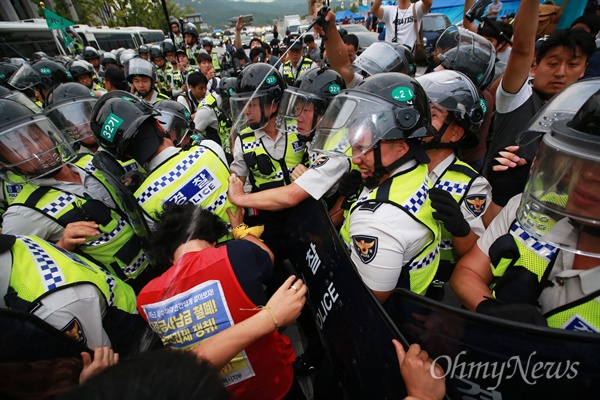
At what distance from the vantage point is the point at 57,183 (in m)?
2.04

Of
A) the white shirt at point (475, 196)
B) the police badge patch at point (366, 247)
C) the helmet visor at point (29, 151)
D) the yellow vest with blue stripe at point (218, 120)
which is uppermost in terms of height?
the helmet visor at point (29, 151)

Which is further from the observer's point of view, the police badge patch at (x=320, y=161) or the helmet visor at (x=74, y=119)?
the helmet visor at (x=74, y=119)

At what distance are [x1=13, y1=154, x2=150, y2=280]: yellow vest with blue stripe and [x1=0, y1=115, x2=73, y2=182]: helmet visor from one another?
0.37 feet

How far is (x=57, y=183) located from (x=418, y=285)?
2.33m

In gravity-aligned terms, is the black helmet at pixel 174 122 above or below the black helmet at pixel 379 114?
below

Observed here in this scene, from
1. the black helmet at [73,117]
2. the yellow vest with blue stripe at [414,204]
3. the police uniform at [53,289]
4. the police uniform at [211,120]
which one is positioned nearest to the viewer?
the police uniform at [53,289]

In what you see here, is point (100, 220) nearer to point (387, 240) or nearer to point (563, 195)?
point (387, 240)

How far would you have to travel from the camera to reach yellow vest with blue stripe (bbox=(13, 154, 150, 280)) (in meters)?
1.94

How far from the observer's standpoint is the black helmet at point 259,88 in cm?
275

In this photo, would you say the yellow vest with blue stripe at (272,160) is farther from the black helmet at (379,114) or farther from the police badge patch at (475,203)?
the police badge patch at (475,203)

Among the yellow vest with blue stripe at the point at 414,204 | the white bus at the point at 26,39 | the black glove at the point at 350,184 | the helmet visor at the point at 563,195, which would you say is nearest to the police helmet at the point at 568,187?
the helmet visor at the point at 563,195

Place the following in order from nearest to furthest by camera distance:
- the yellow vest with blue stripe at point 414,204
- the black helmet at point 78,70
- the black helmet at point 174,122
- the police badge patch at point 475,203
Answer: the yellow vest with blue stripe at point 414,204 < the police badge patch at point 475,203 < the black helmet at point 174,122 < the black helmet at point 78,70

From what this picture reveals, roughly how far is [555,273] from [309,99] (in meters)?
2.03

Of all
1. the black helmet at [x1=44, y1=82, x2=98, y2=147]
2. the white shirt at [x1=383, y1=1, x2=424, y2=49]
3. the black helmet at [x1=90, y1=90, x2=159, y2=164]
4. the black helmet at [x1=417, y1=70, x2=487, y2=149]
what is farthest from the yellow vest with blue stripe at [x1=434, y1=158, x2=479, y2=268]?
the white shirt at [x1=383, y1=1, x2=424, y2=49]
